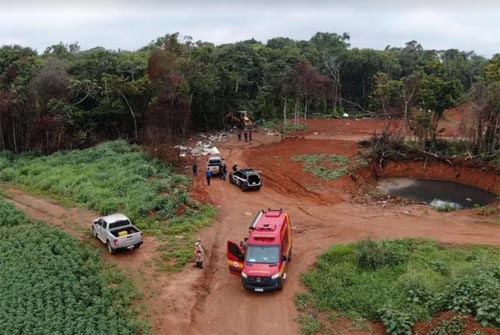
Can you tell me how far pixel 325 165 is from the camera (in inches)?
1374

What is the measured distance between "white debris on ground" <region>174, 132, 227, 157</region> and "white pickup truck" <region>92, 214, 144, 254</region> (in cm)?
1376

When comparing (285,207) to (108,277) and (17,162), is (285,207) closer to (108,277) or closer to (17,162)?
(108,277)

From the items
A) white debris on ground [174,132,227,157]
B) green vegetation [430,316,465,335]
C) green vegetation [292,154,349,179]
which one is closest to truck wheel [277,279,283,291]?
green vegetation [430,316,465,335]

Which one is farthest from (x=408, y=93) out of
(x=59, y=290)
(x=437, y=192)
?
(x=59, y=290)

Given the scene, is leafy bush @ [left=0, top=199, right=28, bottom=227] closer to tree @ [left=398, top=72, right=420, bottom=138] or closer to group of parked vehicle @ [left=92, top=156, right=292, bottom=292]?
group of parked vehicle @ [left=92, top=156, right=292, bottom=292]

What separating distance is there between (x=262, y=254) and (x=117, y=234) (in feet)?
23.0

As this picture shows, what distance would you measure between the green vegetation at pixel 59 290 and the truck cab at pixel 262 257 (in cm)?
392

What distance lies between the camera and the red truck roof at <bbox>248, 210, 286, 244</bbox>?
18484mm

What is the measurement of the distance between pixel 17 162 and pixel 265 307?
27.3m

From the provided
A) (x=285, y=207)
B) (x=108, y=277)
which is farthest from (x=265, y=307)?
(x=285, y=207)

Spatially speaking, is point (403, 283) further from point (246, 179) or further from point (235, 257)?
point (246, 179)

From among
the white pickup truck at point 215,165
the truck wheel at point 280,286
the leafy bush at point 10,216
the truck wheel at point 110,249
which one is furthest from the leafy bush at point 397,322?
the leafy bush at point 10,216

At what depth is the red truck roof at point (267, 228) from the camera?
18.5 metres

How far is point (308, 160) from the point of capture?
118 ft
